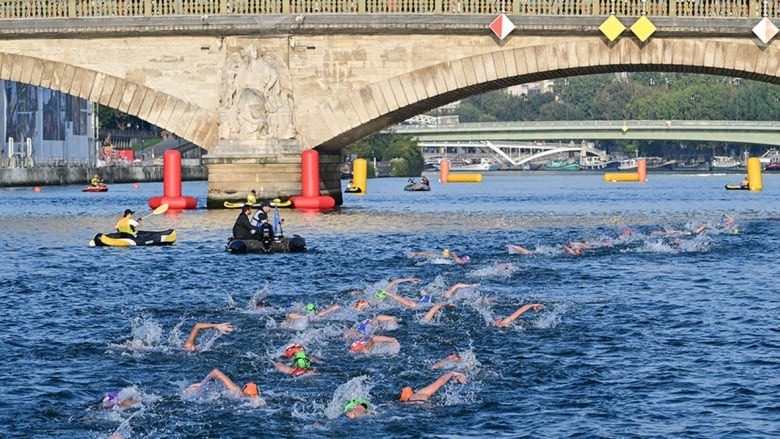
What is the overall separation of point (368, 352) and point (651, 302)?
994 centimetres

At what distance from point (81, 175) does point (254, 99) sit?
6819 centimetres

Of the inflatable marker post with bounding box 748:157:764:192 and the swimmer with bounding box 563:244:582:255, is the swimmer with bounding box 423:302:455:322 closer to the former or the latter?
the swimmer with bounding box 563:244:582:255

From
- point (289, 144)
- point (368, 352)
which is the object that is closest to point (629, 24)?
point (289, 144)

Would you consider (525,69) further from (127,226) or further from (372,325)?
(372,325)

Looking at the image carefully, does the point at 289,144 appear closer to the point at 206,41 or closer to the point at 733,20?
the point at 206,41

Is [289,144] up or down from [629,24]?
down

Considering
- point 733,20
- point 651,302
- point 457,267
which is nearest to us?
point 651,302

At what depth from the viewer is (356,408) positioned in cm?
2361

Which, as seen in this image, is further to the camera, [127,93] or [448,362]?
[127,93]

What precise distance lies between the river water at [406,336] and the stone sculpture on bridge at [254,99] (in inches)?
447

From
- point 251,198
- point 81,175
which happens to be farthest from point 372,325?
point 81,175

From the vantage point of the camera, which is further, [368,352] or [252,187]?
[252,187]

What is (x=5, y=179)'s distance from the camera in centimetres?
12056

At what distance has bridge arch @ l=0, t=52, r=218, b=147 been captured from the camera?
7188 cm
